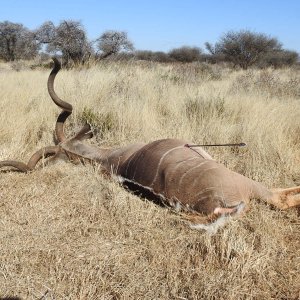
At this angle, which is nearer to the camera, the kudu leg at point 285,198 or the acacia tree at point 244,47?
the kudu leg at point 285,198

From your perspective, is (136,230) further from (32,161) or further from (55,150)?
(55,150)

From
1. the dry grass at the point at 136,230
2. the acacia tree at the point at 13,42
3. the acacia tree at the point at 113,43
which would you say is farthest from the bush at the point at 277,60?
the dry grass at the point at 136,230

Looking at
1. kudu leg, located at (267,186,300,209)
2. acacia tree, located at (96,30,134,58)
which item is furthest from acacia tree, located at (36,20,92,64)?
kudu leg, located at (267,186,300,209)

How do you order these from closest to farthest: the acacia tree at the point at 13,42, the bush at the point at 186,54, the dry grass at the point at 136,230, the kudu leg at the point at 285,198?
the dry grass at the point at 136,230
the kudu leg at the point at 285,198
the acacia tree at the point at 13,42
the bush at the point at 186,54

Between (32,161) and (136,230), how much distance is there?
176cm

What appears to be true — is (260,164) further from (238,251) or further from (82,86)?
(82,86)

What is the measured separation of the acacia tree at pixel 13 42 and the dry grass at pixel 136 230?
22.9 meters

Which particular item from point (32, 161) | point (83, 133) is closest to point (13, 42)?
point (83, 133)

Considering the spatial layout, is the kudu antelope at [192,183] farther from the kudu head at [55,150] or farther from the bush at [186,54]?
the bush at [186,54]

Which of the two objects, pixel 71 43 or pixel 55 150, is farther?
pixel 71 43

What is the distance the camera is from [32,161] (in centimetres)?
431

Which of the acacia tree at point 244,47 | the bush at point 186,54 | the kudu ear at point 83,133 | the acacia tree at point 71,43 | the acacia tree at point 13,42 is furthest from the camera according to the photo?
the bush at point 186,54

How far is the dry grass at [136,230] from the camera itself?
2.39 m

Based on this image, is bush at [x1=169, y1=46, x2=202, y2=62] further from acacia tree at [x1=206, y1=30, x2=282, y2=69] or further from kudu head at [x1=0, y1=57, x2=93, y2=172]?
kudu head at [x1=0, y1=57, x2=93, y2=172]
